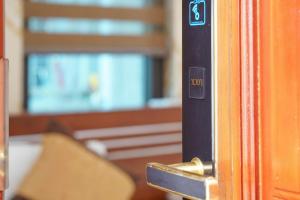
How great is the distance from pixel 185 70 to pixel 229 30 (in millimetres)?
102

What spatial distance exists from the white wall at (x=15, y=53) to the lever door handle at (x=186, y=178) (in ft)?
8.87

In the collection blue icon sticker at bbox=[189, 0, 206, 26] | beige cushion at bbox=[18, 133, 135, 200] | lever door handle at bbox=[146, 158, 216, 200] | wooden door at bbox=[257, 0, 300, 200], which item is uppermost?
blue icon sticker at bbox=[189, 0, 206, 26]

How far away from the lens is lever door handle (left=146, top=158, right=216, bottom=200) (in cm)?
69

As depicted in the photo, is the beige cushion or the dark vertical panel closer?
the dark vertical panel

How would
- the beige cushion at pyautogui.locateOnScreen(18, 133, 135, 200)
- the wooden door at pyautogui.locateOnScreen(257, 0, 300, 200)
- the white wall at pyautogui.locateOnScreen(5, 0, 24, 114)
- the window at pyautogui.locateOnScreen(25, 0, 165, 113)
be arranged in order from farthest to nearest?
the window at pyautogui.locateOnScreen(25, 0, 165, 113) → the white wall at pyautogui.locateOnScreen(5, 0, 24, 114) → the beige cushion at pyautogui.locateOnScreen(18, 133, 135, 200) → the wooden door at pyautogui.locateOnScreen(257, 0, 300, 200)

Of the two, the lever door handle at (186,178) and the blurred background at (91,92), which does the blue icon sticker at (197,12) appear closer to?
the lever door handle at (186,178)

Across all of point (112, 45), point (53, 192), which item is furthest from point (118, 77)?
point (53, 192)

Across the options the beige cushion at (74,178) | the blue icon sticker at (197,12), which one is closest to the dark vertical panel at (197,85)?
the blue icon sticker at (197,12)

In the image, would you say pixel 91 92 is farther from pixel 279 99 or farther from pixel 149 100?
pixel 279 99

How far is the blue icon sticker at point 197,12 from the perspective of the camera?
0.75m

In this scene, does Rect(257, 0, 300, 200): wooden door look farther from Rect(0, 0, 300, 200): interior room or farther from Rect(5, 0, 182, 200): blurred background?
Rect(5, 0, 182, 200): blurred background

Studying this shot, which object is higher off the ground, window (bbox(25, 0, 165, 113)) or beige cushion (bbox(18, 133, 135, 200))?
window (bbox(25, 0, 165, 113))

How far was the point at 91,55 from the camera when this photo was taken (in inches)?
148

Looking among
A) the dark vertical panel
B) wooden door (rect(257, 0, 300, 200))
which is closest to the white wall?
the dark vertical panel
